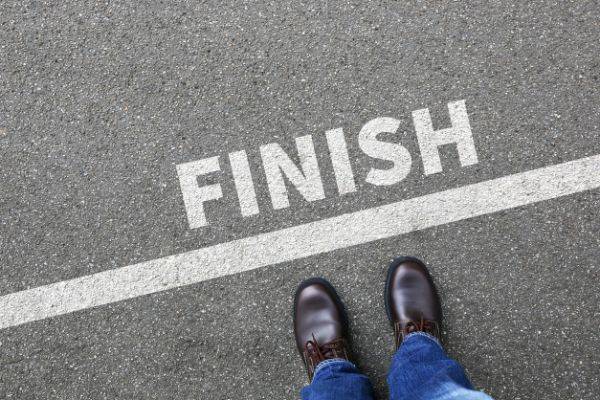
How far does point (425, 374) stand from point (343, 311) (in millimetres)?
520

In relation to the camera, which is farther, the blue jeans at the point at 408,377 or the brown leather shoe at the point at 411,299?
the brown leather shoe at the point at 411,299

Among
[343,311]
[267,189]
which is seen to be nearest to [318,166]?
[267,189]

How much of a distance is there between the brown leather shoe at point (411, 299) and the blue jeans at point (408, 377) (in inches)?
2.2

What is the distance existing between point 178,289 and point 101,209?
592mm

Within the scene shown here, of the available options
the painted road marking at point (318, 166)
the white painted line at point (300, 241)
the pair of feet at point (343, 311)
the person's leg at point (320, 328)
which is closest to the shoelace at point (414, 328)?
the pair of feet at point (343, 311)

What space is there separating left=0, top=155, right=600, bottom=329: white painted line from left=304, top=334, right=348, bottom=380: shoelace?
1.52 ft

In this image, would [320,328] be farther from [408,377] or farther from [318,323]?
[408,377]

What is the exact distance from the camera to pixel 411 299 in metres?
2.49

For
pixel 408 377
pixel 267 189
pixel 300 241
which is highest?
pixel 267 189

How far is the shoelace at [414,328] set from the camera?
2482 mm

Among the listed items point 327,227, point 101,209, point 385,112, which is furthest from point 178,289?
point 385,112

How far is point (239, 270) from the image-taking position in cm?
254

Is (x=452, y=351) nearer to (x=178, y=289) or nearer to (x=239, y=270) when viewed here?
(x=239, y=270)

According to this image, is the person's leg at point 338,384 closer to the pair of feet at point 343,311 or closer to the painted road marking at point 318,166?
the pair of feet at point 343,311
